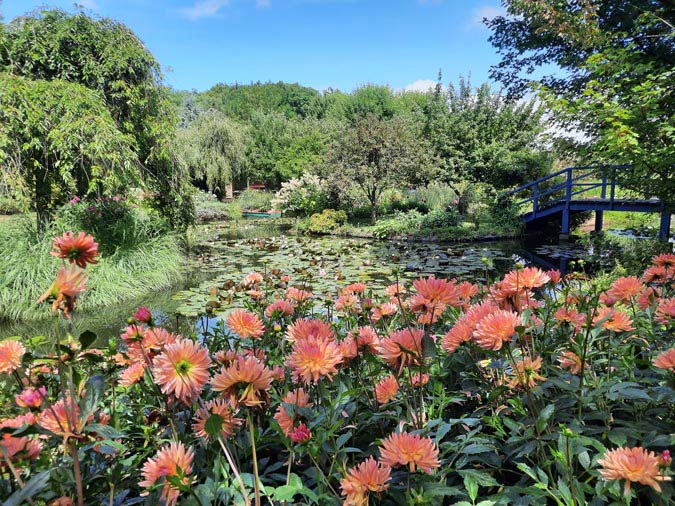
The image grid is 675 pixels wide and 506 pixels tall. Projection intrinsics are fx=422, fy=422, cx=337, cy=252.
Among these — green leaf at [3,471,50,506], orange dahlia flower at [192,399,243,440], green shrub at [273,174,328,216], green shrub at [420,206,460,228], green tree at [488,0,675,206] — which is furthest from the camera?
green shrub at [273,174,328,216]

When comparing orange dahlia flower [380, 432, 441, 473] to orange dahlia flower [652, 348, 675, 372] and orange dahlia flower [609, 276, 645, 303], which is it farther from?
orange dahlia flower [609, 276, 645, 303]

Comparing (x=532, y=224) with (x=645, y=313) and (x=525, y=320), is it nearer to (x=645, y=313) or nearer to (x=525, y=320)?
(x=645, y=313)

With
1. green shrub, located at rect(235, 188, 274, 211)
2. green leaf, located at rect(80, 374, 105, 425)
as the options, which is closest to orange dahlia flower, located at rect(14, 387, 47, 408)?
green leaf, located at rect(80, 374, 105, 425)

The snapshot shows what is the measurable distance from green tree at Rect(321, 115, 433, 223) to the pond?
232 centimetres

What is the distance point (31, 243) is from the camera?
568 centimetres

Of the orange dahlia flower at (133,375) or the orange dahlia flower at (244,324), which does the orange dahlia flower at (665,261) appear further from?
the orange dahlia flower at (133,375)

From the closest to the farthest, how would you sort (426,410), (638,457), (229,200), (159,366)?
(638,457), (159,366), (426,410), (229,200)

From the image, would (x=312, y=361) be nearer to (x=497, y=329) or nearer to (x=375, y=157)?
(x=497, y=329)

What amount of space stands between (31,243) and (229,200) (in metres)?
16.5

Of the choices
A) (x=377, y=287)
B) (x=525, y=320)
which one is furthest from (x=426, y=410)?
(x=377, y=287)

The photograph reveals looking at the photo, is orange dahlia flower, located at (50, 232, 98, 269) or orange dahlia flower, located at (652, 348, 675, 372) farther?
orange dahlia flower, located at (652, 348, 675, 372)

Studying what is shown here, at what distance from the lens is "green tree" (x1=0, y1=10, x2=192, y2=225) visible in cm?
647

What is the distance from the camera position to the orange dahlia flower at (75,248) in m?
0.63

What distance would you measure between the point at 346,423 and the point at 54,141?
6157 millimetres
